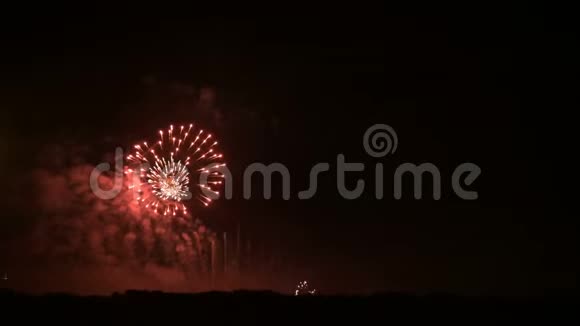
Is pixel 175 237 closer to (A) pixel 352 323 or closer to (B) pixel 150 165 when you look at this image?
(B) pixel 150 165

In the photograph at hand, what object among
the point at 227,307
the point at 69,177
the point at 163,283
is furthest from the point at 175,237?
the point at 227,307

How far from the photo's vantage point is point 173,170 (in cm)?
2106

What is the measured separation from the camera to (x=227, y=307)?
21.7ft

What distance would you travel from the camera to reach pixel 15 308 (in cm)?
630

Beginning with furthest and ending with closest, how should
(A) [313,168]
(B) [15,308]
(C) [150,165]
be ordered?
(A) [313,168] < (C) [150,165] < (B) [15,308]

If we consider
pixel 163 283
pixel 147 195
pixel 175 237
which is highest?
pixel 147 195

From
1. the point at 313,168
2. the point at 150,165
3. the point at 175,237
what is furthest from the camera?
the point at 313,168

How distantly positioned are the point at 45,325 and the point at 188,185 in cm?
1558

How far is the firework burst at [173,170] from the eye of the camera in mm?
21062

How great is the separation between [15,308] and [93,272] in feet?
55.9

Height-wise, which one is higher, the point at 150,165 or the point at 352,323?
the point at 150,165

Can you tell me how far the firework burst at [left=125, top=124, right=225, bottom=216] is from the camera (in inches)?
829

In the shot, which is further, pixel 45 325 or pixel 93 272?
pixel 93 272

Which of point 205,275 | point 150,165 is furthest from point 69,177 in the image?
point 205,275
